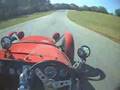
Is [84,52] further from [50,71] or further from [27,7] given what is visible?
[50,71]

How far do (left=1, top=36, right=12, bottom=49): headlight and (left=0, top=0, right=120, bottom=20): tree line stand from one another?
0.22m

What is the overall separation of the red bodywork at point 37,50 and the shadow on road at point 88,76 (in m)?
0.22

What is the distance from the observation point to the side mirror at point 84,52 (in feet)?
11.1

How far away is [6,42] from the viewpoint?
125 inches

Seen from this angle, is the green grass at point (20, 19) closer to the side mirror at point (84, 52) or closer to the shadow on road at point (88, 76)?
the side mirror at point (84, 52)

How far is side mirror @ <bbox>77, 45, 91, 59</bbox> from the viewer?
3377 mm

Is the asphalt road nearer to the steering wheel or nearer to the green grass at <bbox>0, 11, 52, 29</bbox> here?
the green grass at <bbox>0, 11, 52, 29</bbox>

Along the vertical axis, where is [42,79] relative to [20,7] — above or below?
below

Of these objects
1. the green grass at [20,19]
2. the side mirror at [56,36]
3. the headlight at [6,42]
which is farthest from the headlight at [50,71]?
the green grass at [20,19]

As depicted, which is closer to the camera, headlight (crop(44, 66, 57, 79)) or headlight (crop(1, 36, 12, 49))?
headlight (crop(44, 66, 57, 79))

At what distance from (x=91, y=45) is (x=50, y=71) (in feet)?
2.32

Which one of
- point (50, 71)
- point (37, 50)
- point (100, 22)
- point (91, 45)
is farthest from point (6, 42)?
point (100, 22)

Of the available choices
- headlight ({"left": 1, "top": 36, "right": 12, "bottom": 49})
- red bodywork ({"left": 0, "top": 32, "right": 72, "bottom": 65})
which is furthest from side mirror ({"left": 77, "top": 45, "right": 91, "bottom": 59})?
headlight ({"left": 1, "top": 36, "right": 12, "bottom": 49})

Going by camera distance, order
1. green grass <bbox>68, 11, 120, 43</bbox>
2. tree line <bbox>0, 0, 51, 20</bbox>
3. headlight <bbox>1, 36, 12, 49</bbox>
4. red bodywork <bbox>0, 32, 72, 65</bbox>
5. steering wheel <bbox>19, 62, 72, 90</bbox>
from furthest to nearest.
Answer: green grass <bbox>68, 11, 120, 43</bbox> → tree line <bbox>0, 0, 51, 20</bbox> → headlight <bbox>1, 36, 12, 49</bbox> → red bodywork <bbox>0, 32, 72, 65</bbox> → steering wheel <bbox>19, 62, 72, 90</bbox>
